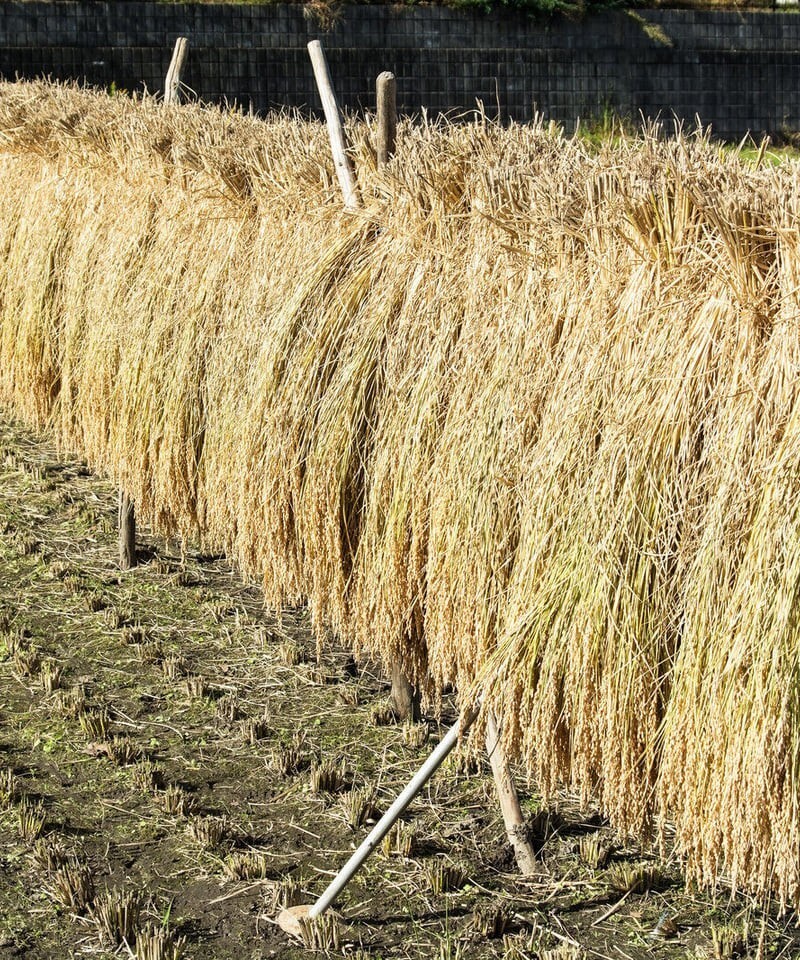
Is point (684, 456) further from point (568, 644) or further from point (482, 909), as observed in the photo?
point (482, 909)

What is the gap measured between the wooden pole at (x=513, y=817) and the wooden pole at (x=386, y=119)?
1.87 metres

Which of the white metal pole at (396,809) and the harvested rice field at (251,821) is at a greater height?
the white metal pole at (396,809)

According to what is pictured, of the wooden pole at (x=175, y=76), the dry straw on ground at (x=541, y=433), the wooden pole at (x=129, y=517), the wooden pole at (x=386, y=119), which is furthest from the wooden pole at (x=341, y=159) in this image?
the wooden pole at (x=175, y=76)

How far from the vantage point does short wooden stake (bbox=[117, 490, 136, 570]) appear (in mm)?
6051

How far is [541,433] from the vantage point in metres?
3.13

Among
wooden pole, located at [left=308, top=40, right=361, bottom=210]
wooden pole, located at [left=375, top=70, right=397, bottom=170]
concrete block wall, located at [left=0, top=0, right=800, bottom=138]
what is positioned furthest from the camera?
concrete block wall, located at [left=0, top=0, right=800, bottom=138]

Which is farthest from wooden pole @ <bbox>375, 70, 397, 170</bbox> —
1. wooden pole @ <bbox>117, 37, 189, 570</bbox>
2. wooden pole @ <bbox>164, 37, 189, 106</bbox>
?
wooden pole @ <bbox>164, 37, 189, 106</bbox>

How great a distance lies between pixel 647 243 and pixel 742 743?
3.88 feet

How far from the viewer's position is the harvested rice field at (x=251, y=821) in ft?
11.2

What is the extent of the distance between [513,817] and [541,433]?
1.26 meters

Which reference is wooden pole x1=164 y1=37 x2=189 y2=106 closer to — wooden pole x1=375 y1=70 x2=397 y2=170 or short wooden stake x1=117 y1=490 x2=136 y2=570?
short wooden stake x1=117 y1=490 x2=136 y2=570

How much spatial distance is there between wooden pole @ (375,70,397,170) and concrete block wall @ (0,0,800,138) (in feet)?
35.9

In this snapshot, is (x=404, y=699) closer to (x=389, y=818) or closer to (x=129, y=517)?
(x=389, y=818)

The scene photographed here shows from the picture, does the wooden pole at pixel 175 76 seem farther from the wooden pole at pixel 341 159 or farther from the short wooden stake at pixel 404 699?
the short wooden stake at pixel 404 699
